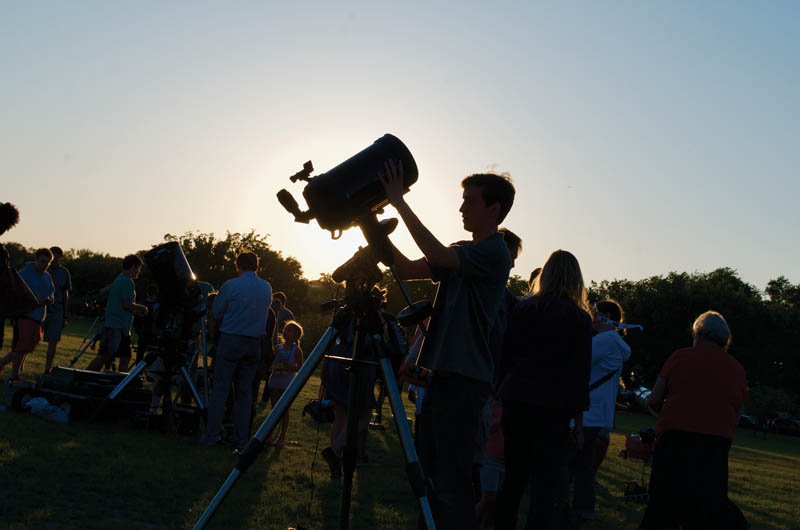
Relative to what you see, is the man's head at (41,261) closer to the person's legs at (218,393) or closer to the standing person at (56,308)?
the standing person at (56,308)

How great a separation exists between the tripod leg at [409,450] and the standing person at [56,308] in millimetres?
10504

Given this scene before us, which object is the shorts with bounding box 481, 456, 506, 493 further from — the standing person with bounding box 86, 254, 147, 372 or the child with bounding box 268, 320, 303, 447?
the standing person with bounding box 86, 254, 147, 372

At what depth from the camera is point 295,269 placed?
75.5 m

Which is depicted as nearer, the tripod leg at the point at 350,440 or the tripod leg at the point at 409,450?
the tripod leg at the point at 409,450

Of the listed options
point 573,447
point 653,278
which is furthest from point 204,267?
point 573,447

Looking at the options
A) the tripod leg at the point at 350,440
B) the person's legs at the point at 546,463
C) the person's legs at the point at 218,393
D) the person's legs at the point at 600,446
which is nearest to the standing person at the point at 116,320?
the person's legs at the point at 218,393

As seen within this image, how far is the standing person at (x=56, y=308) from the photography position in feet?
39.3

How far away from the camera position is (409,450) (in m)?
2.96

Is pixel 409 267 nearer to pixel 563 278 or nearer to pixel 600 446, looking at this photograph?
pixel 563 278

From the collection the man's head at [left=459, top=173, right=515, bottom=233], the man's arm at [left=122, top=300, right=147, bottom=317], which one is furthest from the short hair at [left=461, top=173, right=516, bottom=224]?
the man's arm at [left=122, top=300, right=147, bottom=317]

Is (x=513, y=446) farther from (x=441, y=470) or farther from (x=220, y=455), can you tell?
(x=220, y=455)

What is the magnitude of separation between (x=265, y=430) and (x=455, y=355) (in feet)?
3.00

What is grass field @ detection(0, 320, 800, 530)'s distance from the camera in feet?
15.8

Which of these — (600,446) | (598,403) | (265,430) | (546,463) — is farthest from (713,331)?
(265,430)
